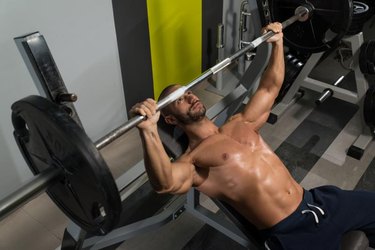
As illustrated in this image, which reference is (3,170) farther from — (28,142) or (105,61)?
(28,142)

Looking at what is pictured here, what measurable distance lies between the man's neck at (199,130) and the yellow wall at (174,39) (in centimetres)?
102

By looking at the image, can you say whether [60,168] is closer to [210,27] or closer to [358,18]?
[358,18]

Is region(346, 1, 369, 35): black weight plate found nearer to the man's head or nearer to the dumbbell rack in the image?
the dumbbell rack

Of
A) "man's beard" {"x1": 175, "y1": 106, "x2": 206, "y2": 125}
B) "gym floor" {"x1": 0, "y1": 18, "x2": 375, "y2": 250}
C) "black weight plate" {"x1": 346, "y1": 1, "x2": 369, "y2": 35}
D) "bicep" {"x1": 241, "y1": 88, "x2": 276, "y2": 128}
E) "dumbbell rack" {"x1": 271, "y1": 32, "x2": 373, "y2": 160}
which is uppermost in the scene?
"black weight plate" {"x1": 346, "y1": 1, "x2": 369, "y2": 35}

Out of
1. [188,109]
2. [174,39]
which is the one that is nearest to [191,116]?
[188,109]

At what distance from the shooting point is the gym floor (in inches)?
67.4

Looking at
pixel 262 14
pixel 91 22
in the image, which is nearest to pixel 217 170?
pixel 262 14

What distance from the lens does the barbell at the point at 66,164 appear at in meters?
0.76

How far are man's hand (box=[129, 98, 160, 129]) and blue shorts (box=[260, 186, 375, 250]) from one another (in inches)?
27.1

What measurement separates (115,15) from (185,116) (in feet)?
3.00

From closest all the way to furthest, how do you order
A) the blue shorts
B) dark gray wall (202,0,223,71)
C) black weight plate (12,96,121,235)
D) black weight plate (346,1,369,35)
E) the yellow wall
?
1. black weight plate (12,96,121,235)
2. the blue shorts
3. black weight plate (346,1,369,35)
4. the yellow wall
5. dark gray wall (202,0,223,71)

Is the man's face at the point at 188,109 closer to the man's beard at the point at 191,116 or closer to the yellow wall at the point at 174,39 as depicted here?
the man's beard at the point at 191,116

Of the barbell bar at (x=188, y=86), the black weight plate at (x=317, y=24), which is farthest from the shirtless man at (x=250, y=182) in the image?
the black weight plate at (x=317, y=24)

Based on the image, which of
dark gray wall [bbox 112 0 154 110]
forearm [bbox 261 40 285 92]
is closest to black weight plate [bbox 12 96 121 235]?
forearm [bbox 261 40 285 92]
